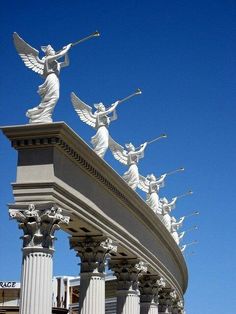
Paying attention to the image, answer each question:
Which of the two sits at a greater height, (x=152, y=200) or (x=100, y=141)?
(x=152, y=200)

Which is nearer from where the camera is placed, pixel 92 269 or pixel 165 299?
pixel 92 269

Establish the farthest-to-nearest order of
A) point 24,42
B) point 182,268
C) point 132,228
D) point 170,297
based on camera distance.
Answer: point 182,268 → point 170,297 → point 132,228 → point 24,42

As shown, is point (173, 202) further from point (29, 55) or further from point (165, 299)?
point (29, 55)

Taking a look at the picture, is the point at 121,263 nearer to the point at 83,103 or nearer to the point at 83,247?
the point at 83,247

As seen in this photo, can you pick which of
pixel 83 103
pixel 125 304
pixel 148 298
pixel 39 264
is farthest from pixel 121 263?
pixel 39 264

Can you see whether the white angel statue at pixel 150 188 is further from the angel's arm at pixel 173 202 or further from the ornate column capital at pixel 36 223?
the ornate column capital at pixel 36 223

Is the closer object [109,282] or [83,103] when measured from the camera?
[83,103]

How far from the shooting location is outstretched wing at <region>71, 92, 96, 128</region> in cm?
3494

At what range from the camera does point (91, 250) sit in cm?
3472

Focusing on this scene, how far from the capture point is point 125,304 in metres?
41.6

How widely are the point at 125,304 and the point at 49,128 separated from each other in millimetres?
17538

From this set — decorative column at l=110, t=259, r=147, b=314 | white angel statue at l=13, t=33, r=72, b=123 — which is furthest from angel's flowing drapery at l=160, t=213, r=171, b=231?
white angel statue at l=13, t=33, r=72, b=123

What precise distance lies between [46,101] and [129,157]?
14.3m

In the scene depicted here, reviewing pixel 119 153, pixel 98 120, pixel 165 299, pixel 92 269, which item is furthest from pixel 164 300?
pixel 98 120
